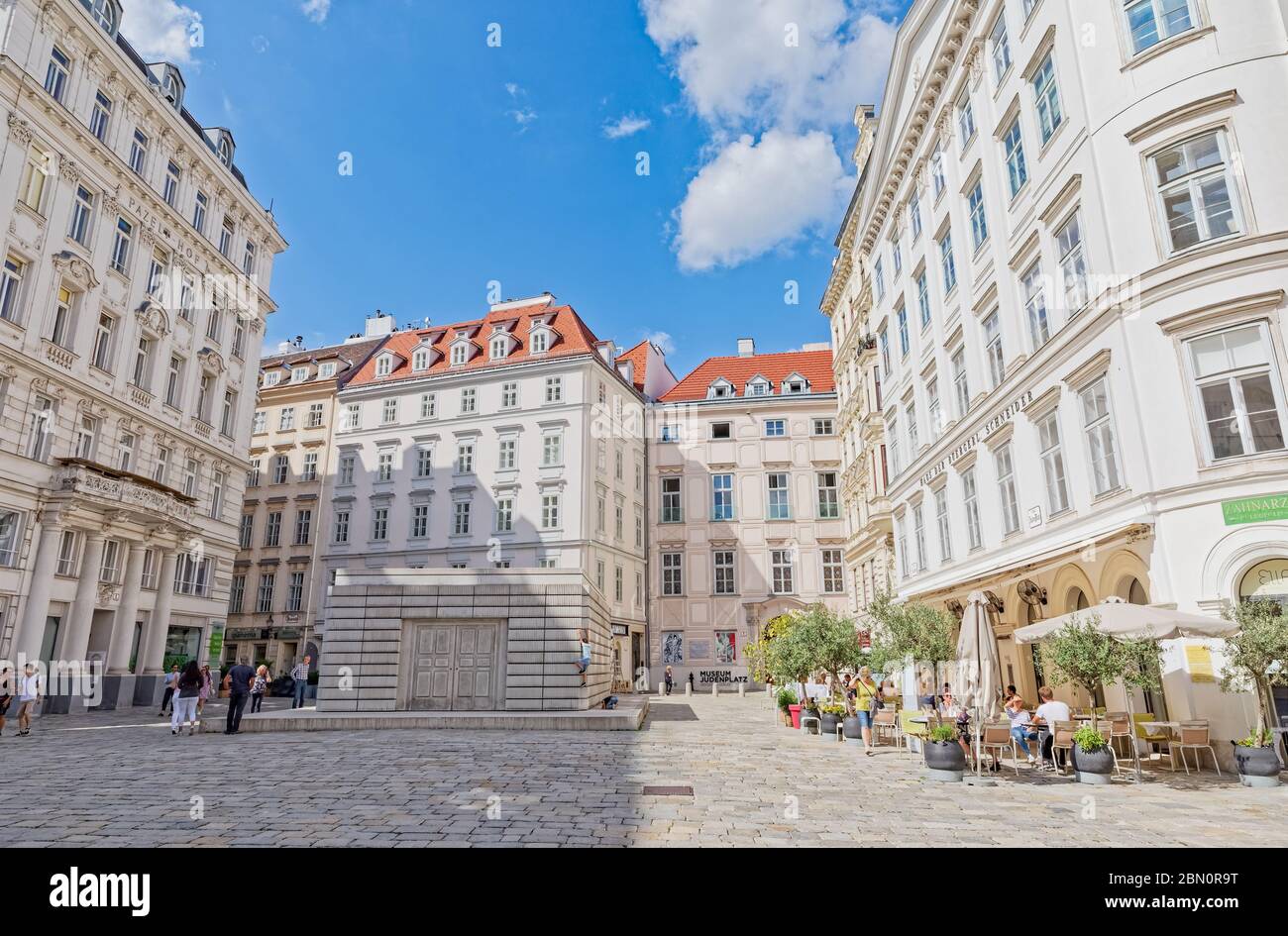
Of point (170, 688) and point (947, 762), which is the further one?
point (170, 688)

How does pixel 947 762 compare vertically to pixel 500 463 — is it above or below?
below

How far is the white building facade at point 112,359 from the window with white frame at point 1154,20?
32.0m

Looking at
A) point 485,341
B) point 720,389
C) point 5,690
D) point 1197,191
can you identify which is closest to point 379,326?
point 485,341

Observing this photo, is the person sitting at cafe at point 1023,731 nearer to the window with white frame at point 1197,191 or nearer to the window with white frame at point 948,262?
the window with white frame at point 1197,191

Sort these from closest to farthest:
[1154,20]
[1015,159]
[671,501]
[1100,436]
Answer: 1. [1154,20]
2. [1100,436]
3. [1015,159]
4. [671,501]

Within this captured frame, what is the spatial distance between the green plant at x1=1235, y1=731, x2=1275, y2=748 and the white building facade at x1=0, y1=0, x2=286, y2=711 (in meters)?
32.0

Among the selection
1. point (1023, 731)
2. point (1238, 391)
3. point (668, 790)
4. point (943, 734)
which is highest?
point (1238, 391)

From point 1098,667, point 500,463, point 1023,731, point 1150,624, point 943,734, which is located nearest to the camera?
point 1150,624

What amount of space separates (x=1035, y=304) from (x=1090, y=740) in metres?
11.3

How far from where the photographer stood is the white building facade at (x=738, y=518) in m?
45.8

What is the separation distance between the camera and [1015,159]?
65.8ft

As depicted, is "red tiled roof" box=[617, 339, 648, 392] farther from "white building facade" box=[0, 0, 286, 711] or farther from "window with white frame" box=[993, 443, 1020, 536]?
"window with white frame" box=[993, 443, 1020, 536]

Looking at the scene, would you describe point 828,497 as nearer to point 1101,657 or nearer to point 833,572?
point 833,572

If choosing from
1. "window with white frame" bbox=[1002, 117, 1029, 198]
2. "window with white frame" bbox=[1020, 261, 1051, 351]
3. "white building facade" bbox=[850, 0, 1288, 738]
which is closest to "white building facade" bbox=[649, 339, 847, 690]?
"white building facade" bbox=[850, 0, 1288, 738]
